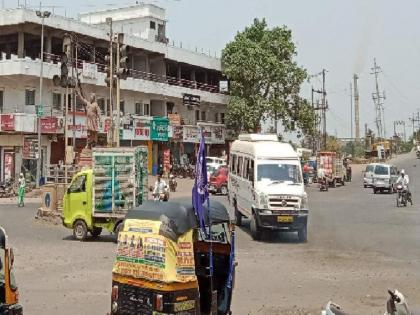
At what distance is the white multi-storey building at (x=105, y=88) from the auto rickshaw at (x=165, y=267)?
23.5 metres

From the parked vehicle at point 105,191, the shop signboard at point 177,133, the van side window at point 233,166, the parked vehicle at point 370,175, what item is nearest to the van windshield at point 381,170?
the parked vehicle at point 370,175

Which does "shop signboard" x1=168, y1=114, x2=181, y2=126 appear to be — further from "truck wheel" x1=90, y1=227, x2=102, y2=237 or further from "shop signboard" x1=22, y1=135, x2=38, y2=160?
"truck wheel" x1=90, y1=227, x2=102, y2=237

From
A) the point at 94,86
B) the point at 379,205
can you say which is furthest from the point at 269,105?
the point at 379,205

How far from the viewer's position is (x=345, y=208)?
27188 millimetres

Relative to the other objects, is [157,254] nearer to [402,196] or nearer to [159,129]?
[402,196]

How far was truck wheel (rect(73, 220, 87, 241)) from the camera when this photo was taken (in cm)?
1725

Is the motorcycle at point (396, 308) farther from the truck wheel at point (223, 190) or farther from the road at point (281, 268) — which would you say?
the truck wheel at point (223, 190)

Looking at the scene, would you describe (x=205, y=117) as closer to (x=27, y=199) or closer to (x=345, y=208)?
(x=27, y=199)

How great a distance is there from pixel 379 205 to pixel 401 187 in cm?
158

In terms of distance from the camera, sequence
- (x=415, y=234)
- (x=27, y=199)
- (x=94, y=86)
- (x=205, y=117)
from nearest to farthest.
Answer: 1. (x=415, y=234)
2. (x=27, y=199)
3. (x=94, y=86)
4. (x=205, y=117)

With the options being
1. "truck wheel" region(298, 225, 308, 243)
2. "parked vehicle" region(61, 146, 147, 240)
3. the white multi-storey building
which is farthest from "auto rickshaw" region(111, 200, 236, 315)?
the white multi-storey building

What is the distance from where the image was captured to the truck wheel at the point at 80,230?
17.2 meters

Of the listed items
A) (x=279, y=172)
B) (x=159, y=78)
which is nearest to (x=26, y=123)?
(x=159, y=78)

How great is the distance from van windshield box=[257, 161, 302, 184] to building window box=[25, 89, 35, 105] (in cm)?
2251
